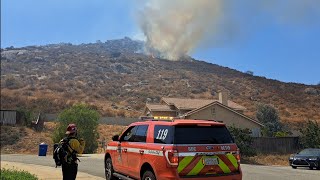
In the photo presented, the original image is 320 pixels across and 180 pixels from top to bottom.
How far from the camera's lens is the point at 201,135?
921cm

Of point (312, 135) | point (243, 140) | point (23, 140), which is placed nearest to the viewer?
point (243, 140)

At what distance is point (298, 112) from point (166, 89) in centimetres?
3390

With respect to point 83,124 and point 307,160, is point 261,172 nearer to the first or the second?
point 307,160

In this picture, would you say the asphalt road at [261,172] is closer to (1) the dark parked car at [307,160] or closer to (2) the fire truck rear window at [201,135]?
(1) the dark parked car at [307,160]

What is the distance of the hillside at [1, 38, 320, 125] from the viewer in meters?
78.6

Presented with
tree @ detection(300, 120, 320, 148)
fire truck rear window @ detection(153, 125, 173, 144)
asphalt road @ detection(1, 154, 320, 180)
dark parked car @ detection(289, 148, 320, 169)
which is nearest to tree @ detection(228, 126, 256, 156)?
tree @ detection(300, 120, 320, 148)

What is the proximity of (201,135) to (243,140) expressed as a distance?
2352 cm

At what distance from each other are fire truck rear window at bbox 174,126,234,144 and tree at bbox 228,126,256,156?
22.4m

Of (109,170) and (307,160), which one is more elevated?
(307,160)

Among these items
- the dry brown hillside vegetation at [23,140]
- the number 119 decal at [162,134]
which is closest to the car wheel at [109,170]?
the number 119 decal at [162,134]

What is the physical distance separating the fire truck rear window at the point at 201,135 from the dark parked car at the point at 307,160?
1667 cm

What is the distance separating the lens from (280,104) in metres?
82.4

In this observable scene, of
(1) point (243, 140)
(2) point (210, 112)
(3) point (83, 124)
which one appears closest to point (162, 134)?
(1) point (243, 140)

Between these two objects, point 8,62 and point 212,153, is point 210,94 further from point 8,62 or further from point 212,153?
point 212,153
